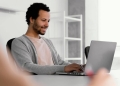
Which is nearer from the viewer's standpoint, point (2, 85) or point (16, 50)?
point (2, 85)

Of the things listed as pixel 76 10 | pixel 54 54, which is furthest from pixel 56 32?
pixel 54 54

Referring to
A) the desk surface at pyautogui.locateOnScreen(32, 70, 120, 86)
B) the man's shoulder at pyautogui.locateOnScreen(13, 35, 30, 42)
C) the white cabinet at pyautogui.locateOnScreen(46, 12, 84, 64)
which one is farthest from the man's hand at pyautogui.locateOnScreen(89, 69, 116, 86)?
the white cabinet at pyautogui.locateOnScreen(46, 12, 84, 64)

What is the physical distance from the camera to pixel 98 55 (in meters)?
1.78

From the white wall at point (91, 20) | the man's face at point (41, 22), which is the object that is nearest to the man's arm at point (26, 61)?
the man's face at point (41, 22)

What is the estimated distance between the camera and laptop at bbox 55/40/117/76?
5.71ft

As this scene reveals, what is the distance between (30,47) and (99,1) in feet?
11.3

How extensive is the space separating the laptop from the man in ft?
0.28

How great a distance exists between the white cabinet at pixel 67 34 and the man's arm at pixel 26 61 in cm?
243

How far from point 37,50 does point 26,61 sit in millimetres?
265

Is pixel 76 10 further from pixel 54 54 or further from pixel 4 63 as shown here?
pixel 4 63

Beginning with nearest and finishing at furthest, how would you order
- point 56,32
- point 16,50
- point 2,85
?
point 2,85, point 16,50, point 56,32

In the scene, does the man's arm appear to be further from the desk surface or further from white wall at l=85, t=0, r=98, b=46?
white wall at l=85, t=0, r=98, b=46

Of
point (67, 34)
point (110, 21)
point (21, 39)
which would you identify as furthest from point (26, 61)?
point (110, 21)

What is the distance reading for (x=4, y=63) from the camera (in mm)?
158
